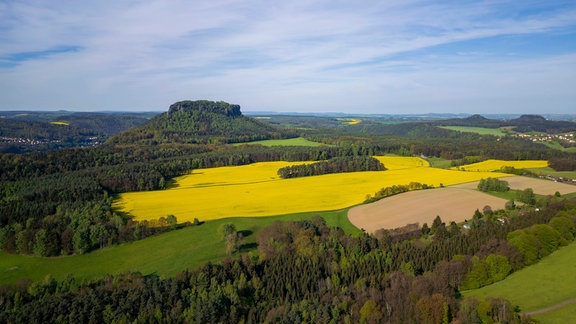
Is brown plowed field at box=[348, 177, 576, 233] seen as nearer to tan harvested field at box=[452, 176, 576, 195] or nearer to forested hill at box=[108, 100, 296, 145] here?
tan harvested field at box=[452, 176, 576, 195]

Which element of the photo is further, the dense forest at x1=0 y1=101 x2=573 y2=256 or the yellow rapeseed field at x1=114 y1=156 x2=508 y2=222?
the yellow rapeseed field at x1=114 y1=156 x2=508 y2=222

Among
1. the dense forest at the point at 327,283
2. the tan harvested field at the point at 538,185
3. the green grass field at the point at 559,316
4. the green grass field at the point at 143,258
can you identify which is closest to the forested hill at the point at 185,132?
the green grass field at the point at 143,258

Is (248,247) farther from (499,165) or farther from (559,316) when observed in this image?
(499,165)

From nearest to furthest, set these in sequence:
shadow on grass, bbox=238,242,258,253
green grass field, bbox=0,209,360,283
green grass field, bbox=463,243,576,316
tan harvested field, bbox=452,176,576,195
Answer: green grass field, bbox=463,243,576,316 → green grass field, bbox=0,209,360,283 → shadow on grass, bbox=238,242,258,253 → tan harvested field, bbox=452,176,576,195

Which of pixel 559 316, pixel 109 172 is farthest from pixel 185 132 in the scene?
pixel 559 316

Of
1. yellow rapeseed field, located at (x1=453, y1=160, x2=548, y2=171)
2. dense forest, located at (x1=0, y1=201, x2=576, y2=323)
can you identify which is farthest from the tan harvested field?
dense forest, located at (x1=0, y1=201, x2=576, y2=323)
